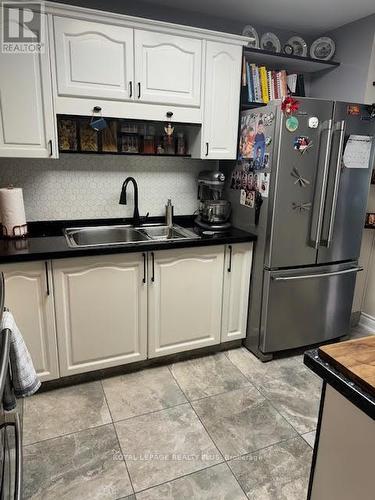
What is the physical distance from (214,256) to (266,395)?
3.09 feet

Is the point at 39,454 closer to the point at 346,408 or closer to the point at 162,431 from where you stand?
the point at 162,431

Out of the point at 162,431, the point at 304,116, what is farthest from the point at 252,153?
the point at 162,431

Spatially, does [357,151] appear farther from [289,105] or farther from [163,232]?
[163,232]

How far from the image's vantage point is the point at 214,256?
2.40 meters

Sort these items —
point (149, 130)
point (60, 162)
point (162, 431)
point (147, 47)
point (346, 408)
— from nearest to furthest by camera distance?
point (346, 408) < point (162, 431) < point (147, 47) < point (60, 162) < point (149, 130)

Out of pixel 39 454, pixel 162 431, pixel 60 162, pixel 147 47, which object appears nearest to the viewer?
pixel 39 454

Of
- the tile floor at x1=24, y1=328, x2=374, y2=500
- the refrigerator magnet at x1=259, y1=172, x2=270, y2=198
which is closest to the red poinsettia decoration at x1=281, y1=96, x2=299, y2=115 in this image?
the refrigerator magnet at x1=259, y1=172, x2=270, y2=198

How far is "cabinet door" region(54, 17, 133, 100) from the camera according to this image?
6.37ft

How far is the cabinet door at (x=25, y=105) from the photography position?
1.88 meters

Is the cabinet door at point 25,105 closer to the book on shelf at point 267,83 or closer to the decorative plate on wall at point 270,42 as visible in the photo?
the book on shelf at point 267,83

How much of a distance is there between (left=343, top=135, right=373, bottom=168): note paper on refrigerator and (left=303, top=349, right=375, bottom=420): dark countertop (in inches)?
70.9

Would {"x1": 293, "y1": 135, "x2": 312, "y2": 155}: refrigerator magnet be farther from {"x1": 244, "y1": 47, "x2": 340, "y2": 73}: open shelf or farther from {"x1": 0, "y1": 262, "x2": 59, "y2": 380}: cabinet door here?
{"x1": 0, "y1": 262, "x2": 59, "y2": 380}: cabinet door

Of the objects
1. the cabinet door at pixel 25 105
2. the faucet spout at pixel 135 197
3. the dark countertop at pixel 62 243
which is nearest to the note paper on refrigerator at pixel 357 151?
the dark countertop at pixel 62 243

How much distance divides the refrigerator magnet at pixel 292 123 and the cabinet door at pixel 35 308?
1.64 m
